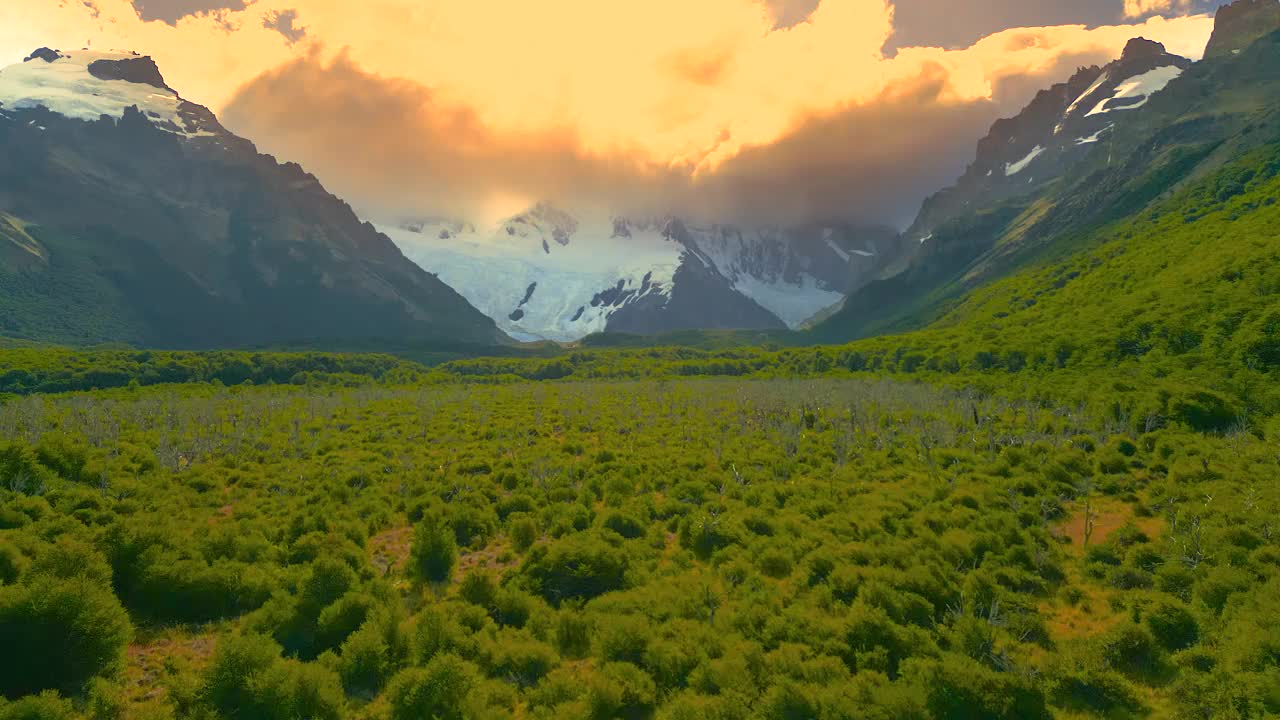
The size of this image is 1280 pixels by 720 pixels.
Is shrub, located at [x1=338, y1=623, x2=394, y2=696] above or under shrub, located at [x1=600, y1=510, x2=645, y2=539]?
under

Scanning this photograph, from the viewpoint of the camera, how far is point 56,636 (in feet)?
52.5

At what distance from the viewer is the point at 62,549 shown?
1895cm

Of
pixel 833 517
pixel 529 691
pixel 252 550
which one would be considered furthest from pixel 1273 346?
pixel 252 550

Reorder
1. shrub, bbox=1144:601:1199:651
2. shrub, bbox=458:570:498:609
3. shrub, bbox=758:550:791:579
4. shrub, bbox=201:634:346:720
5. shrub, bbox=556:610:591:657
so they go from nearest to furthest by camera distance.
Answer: shrub, bbox=201:634:346:720
shrub, bbox=1144:601:1199:651
shrub, bbox=556:610:591:657
shrub, bbox=458:570:498:609
shrub, bbox=758:550:791:579

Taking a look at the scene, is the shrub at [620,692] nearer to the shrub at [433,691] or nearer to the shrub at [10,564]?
the shrub at [433,691]

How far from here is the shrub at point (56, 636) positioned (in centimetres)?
1541

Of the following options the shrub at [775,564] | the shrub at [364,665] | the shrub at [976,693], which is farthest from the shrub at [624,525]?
the shrub at [976,693]

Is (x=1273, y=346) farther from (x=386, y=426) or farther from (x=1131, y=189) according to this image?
(x=1131, y=189)

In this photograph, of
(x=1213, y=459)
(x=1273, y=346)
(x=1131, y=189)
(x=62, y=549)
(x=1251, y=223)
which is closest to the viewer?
(x=62, y=549)

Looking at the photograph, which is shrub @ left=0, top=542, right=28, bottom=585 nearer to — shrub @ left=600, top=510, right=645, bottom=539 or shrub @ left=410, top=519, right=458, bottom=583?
shrub @ left=410, top=519, right=458, bottom=583

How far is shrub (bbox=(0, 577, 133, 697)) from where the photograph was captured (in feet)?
50.5

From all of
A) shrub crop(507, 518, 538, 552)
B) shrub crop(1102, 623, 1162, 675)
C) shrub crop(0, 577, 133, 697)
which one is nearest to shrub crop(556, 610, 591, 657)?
shrub crop(507, 518, 538, 552)

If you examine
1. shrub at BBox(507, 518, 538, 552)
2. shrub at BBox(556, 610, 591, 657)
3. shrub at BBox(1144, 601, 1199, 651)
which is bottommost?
shrub at BBox(556, 610, 591, 657)

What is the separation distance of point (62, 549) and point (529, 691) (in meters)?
15.0
